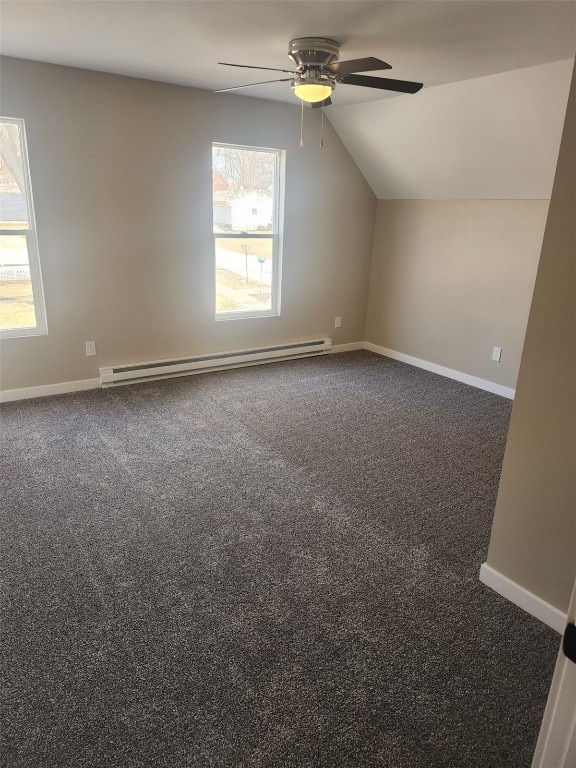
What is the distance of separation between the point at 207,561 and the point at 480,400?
2971 mm

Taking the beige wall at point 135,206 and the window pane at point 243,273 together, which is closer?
the beige wall at point 135,206

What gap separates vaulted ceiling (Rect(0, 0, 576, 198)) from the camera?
2.38m

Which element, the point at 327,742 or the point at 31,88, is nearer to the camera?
the point at 327,742

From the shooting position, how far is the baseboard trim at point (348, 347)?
5.64 m

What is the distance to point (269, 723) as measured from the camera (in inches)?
61.3

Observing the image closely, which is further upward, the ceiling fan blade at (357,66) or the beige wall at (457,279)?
the ceiling fan blade at (357,66)

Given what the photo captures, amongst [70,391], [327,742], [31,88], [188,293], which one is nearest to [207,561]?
[327,742]

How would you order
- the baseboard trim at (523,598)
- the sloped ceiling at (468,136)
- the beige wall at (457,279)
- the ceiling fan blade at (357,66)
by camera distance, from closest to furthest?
the baseboard trim at (523,598)
the ceiling fan blade at (357,66)
the sloped ceiling at (468,136)
the beige wall at (457,279)

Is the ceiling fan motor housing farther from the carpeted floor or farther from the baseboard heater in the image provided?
the baseboard heater

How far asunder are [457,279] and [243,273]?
202cm

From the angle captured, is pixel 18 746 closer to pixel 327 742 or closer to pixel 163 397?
pixel 327 742

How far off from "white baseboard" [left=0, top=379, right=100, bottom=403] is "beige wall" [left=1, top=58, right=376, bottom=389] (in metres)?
0.06

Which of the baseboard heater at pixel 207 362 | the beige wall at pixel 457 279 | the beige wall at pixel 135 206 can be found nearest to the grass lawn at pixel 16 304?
the beige wall at pixel 135 206

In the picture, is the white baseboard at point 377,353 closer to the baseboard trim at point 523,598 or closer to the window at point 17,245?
the window at point 17,245
